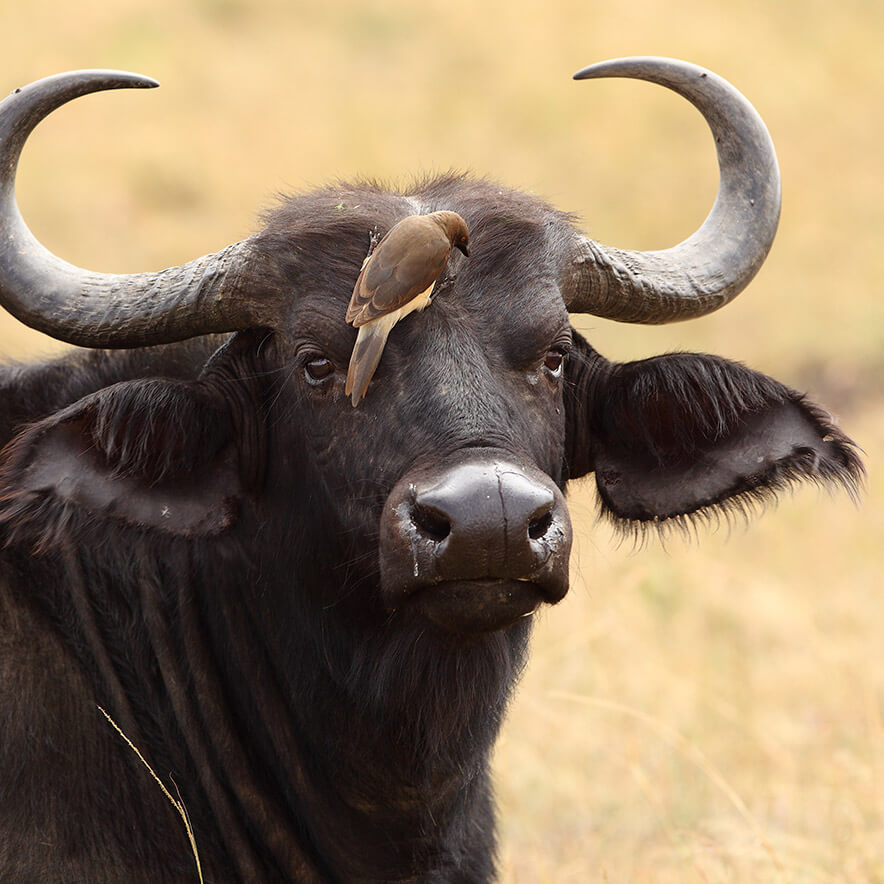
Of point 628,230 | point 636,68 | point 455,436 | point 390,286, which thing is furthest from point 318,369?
point 628,230

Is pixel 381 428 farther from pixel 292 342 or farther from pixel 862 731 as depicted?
pixel 862 731

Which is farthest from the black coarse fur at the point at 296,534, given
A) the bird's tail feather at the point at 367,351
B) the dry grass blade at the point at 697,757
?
the dry grass blade at the point at 697,757

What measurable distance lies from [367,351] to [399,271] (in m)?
0.25

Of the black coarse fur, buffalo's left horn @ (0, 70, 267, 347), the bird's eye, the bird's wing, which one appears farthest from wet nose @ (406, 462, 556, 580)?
buffalo's left horn @ (0, 70, 267, 347)

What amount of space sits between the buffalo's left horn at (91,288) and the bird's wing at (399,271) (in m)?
0.55

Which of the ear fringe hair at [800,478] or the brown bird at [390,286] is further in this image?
the ear fringe hair at [800,478]

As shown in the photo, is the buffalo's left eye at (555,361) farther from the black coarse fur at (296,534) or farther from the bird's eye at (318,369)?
the bird's eye at (318,369)

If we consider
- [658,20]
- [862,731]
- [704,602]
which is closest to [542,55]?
[658,20]

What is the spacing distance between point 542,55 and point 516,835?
22.2m

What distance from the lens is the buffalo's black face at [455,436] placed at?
133 inches

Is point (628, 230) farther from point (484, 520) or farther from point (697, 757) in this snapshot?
point (484, 520)

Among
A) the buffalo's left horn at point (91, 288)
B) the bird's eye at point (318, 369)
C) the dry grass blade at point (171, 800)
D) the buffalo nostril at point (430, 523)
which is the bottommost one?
the dry grass blade at point (171, 800)

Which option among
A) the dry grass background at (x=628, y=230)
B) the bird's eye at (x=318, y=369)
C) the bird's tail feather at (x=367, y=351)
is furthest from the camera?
the dry grass background at (x=628, y=230)

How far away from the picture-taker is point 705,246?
4645mm
